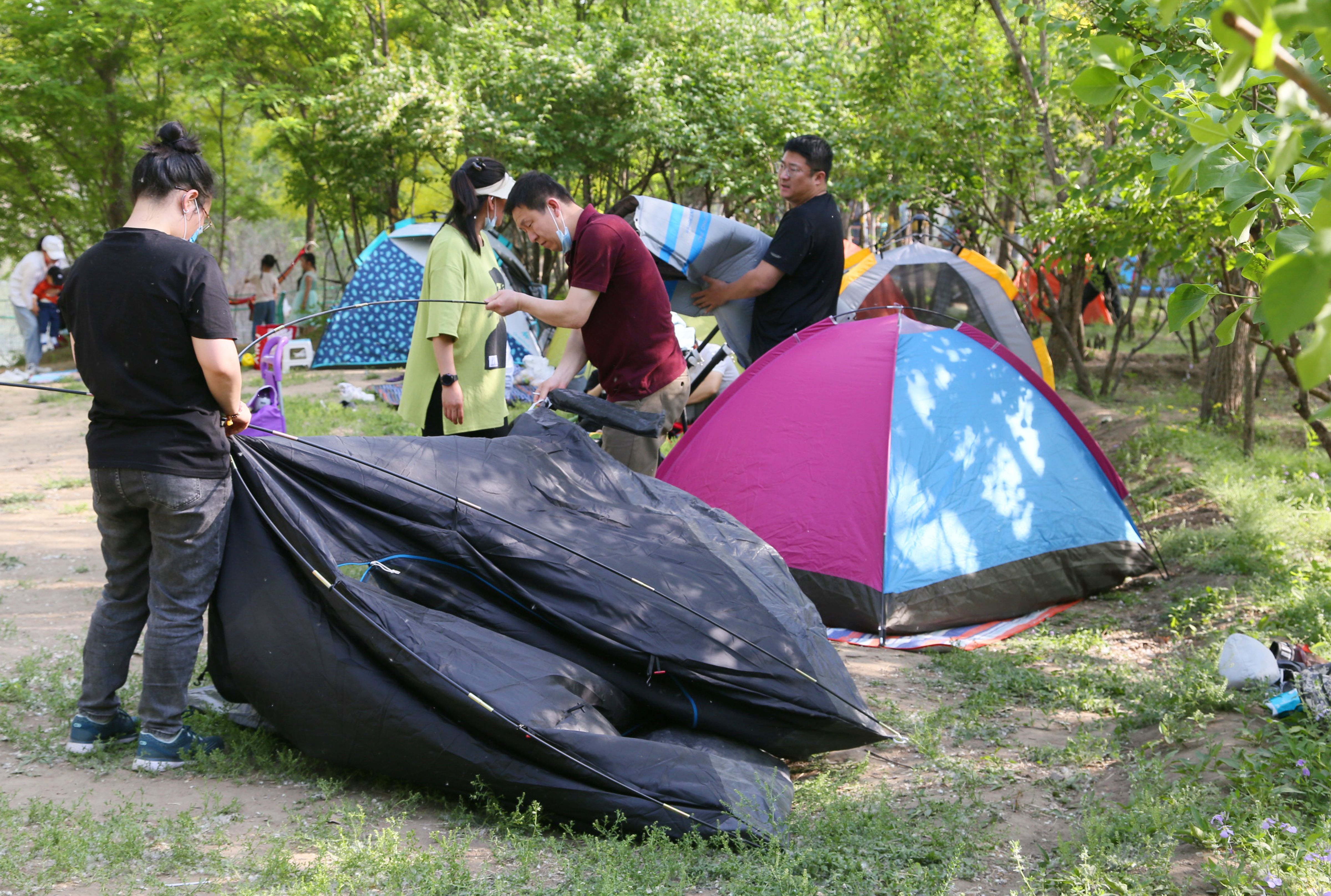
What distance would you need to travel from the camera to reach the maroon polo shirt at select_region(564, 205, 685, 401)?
3.74 metres

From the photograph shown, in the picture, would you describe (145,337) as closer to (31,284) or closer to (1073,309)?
(1073,309)

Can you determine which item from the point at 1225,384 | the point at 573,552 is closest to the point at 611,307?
the point at 573,552

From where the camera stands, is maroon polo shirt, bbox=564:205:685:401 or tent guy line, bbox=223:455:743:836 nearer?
tent guy line, bbox=223:455:743:836

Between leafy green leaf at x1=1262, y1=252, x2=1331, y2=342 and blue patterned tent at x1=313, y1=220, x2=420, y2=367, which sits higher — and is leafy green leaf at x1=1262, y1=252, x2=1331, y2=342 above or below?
above

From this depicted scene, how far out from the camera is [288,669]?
2744 mm

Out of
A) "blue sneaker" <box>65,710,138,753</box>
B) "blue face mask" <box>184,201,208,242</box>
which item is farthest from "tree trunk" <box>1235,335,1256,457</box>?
"blue sneaker" <box>65,710,138,753</box>

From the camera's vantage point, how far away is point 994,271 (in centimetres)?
801

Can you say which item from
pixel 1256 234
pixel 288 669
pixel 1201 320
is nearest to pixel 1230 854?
pixel 288 669

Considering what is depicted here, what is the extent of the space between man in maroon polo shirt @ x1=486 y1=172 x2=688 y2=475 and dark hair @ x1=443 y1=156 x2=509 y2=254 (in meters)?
0.17

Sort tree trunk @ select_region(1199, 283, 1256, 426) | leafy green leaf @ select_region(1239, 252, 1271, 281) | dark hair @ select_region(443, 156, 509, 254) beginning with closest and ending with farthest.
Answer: leafy green leaf @ select_region(1239, 252, 1271, 281)
dark hair @ select_region(443, 156, 509, 254)
tree trunk @ select_region(1199, 283, 1256, 426)

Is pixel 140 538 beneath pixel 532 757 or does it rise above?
above

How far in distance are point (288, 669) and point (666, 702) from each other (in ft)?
3.41

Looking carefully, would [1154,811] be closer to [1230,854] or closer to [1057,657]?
[1230,854]

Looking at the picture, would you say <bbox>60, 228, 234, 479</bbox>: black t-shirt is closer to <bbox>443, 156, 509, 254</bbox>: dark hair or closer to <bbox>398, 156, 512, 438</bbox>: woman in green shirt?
<bbox>398, 156, 512, 438</bbox>: woman in green shirt
